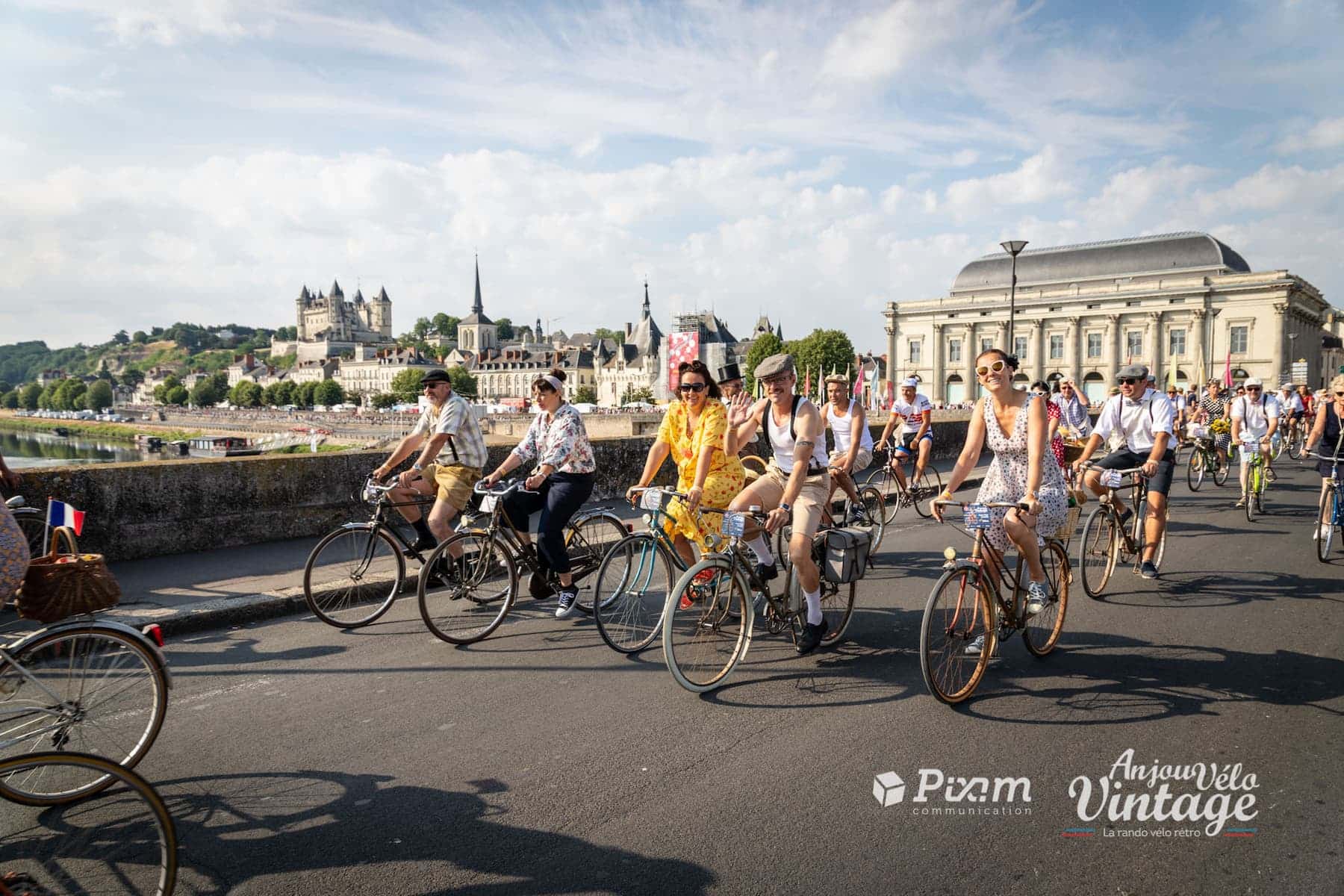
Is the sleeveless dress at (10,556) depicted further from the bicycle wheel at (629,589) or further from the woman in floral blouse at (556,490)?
the woman in floral blouse at (556,490)

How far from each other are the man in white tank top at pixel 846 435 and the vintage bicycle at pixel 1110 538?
6.63ft

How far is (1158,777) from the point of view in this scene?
3.91 m

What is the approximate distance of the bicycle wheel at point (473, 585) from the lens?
19.9ft

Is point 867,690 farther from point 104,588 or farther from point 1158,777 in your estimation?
point 104,588

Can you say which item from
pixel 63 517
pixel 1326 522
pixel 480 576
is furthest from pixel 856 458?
pixel 63 517

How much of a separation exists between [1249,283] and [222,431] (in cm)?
11887

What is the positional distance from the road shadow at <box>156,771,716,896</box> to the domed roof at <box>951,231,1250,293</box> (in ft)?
343

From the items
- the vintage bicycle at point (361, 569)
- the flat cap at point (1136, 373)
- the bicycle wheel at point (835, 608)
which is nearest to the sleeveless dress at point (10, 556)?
the vintage bicycle at point (361, 569)

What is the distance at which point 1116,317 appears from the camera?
303 feet

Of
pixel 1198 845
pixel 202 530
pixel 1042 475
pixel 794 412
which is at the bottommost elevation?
pixel 1198 845

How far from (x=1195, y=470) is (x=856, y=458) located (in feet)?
34.8

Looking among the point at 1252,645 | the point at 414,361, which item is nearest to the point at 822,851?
the point at 1252,645

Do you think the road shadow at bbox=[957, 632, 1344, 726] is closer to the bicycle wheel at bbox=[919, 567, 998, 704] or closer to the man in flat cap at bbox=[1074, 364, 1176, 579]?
the bicycle wheel at bbox=[919, 567, 998, 704]

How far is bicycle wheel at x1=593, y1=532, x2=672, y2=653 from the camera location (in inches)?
220
